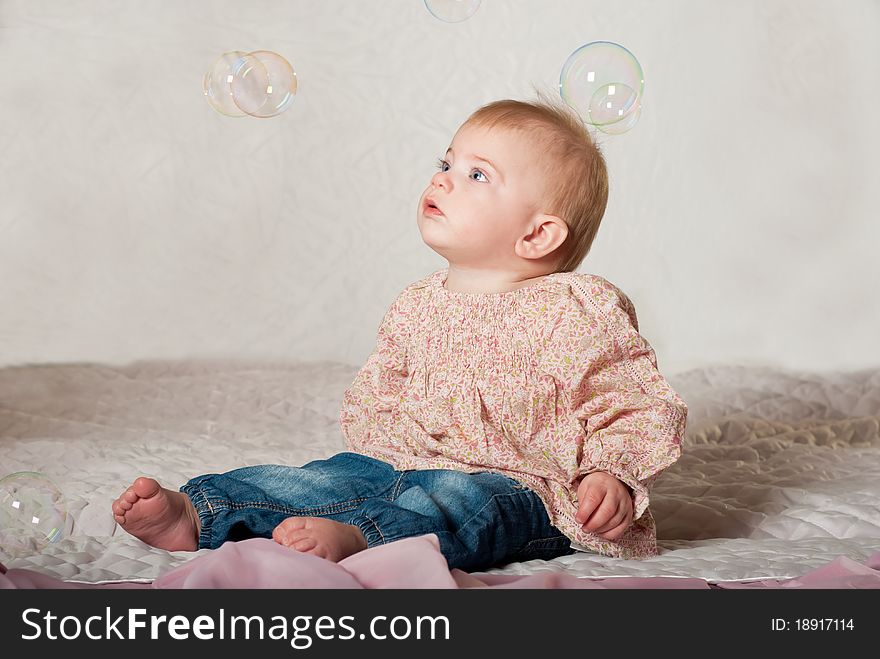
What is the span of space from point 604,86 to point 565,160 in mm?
352

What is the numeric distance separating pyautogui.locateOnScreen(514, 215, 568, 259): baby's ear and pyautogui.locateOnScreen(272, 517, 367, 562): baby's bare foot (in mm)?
462

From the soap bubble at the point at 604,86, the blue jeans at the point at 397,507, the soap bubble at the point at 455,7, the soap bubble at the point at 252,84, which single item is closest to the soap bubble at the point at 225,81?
the soap bubble at the point at 252,84

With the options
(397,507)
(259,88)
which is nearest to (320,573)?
(397,507)

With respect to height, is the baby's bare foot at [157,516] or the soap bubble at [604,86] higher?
the soap bubble at [604,86]

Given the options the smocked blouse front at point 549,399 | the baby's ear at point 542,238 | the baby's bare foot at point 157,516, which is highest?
the baby's ear at point 542,238

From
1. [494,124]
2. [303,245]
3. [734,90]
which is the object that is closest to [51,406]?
[303,245]

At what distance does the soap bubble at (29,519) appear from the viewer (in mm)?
1222

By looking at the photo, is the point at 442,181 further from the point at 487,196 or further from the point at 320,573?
the point at 320,573

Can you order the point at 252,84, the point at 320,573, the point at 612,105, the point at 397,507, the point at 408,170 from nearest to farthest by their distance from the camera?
the point at 320,573 < the point at 397,507 < the point at 612,105 < the point at 252,84 < the point at 408,170

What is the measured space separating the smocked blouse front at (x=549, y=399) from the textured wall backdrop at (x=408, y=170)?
132cm

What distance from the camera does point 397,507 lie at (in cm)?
119

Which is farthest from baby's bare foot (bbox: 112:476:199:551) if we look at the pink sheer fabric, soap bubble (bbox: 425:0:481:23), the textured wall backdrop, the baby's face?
the textured wall backdrop

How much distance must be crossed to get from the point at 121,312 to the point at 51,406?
0.50m

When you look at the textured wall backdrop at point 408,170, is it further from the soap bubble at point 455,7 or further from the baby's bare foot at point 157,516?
the baby's bare foot at point 157,516
